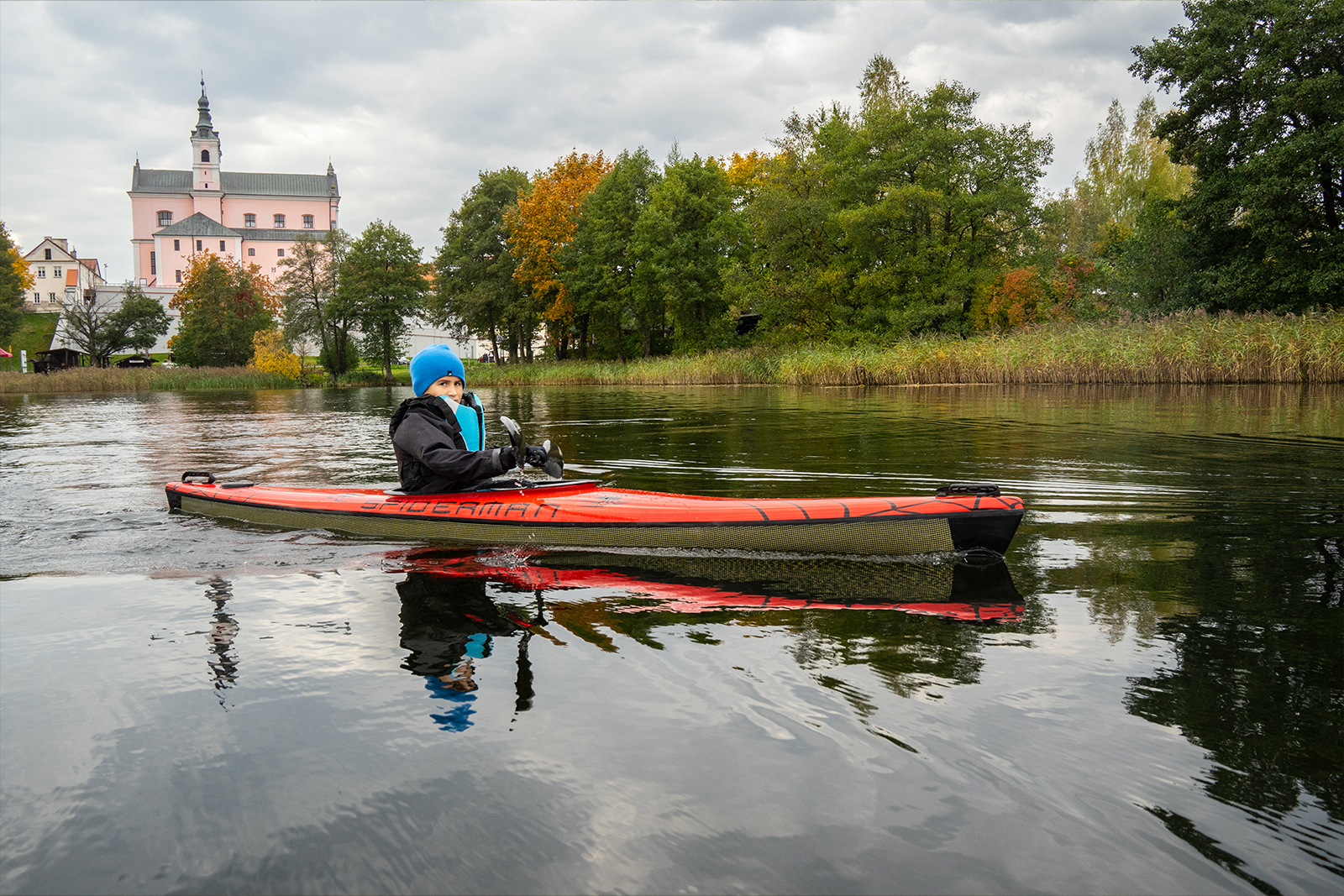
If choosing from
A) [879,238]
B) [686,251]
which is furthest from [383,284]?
[879,238]

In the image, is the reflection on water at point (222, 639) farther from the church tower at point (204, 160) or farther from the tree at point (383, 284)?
the church tower at point (204, 160)

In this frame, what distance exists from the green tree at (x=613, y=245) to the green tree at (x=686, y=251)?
32.7 inches

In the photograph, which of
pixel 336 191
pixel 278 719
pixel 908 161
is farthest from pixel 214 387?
pixel 336 191

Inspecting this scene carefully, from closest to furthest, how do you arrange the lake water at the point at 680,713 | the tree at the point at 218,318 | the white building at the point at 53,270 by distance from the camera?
the lake water at the point at 680,713 < the tree at the point at 218,318 < the white building at the point at 53,270

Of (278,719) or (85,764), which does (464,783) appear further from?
(85,764)

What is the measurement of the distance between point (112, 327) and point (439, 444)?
211ft

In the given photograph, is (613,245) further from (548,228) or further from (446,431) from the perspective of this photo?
(446,431)

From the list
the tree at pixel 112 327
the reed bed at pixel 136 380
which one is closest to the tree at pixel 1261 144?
the reed bed at pixel 136 380

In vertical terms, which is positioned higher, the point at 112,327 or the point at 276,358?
the point at 112,327

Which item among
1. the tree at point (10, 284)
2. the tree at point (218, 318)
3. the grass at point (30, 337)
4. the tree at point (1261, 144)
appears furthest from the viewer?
the grass at point (30, 337)

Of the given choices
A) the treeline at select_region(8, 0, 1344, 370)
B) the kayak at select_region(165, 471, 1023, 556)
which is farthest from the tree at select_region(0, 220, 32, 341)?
the kayak at select_region(165, 471, 1023, 556)

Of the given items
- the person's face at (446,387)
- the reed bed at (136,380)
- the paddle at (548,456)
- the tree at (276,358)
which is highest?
the tree at (276,358)

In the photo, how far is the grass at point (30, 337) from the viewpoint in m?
55.6

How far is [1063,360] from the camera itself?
888 inches
